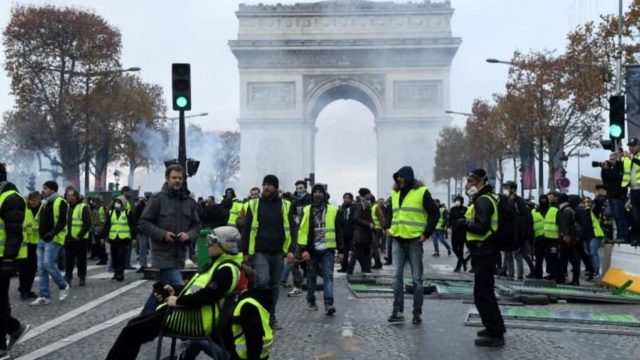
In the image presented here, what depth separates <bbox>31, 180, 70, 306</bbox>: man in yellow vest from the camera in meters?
13.7

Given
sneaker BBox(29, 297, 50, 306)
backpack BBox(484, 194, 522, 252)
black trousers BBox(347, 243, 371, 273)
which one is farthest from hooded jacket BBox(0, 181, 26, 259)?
black trousers BBox(347, 243, 371, 273)

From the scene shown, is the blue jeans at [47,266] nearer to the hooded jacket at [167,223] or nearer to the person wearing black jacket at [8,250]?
the person wearing black jacket at [8,250]

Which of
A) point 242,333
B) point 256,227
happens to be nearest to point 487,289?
point 256,227

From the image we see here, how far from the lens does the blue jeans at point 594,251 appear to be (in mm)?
18956

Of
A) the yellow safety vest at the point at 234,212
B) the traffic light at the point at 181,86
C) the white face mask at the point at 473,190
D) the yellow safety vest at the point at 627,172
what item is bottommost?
the yellow safety vest at the point at 234,212

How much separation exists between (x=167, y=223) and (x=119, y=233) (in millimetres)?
9211

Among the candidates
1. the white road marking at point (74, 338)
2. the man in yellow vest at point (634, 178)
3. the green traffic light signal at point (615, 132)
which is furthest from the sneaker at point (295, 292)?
the green traffic light signal at point (615, 132)

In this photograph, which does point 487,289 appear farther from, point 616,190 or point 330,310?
point 616,190

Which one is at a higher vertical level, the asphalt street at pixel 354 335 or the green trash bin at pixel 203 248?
the green trash bin at pixel 203 248

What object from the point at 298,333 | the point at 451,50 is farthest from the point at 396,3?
the point at 298,333

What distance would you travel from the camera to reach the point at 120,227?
18.3 metres

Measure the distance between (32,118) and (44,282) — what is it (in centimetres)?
3099

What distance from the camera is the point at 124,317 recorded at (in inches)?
463

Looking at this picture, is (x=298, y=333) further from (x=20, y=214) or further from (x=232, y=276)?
(x=232, y=276)
